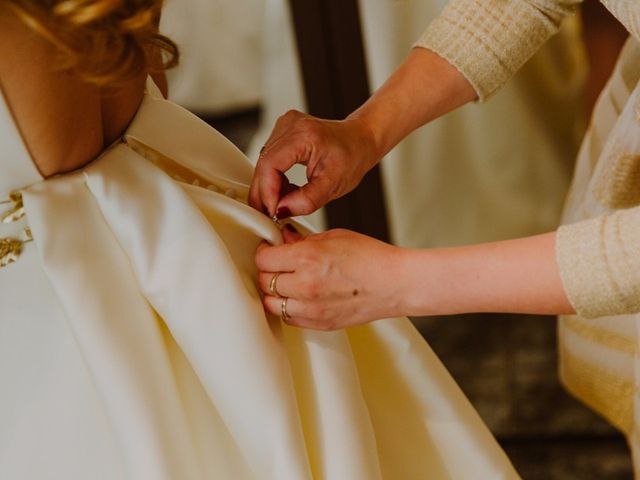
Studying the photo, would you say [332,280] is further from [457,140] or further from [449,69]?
[457,140]

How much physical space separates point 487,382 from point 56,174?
128 centimetres

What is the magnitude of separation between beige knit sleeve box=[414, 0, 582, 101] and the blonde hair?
416 millimetres

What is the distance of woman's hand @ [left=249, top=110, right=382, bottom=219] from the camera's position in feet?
3.19

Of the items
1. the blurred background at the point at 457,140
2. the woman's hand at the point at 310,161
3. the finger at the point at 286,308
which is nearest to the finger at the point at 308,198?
the woman's hand at the point at 310,161

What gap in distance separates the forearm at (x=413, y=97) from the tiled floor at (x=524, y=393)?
858 millimetres

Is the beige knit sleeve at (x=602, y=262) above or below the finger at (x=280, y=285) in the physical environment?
below

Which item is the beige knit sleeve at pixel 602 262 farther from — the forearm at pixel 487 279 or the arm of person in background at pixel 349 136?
the arm of person in background at pixel 349 136

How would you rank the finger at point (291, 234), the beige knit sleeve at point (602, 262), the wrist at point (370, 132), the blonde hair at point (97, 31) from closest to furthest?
the blonde hair at point (97, 31) → the beige knit sleeve at point (602, 262) → the finger at point (291, 234) → the wrist at point (370, 132)

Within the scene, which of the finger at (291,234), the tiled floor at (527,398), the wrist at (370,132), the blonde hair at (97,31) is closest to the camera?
the blonde hair at (97,31)

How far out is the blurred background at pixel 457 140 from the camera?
184 centimetres

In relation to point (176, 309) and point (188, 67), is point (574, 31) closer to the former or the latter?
point (188, 67)

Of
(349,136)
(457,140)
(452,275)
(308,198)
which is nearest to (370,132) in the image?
(349,136)

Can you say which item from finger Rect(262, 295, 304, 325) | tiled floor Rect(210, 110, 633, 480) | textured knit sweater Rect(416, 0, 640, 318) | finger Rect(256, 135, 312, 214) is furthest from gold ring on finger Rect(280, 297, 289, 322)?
tiled floor Rect(210, 110, 633, 480)

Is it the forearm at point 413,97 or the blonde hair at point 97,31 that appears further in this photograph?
the forearm at point 413,97
